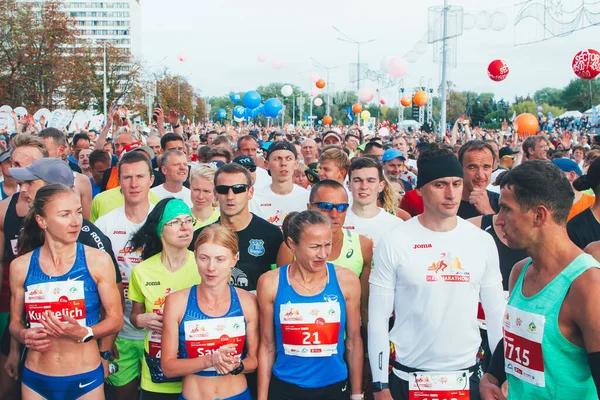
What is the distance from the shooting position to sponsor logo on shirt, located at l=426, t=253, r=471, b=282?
335 cm

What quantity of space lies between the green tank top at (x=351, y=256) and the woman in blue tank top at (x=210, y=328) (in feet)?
2.60

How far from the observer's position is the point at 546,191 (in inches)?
98.1

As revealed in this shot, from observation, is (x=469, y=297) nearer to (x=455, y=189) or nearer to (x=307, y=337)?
(x=455, y=189)

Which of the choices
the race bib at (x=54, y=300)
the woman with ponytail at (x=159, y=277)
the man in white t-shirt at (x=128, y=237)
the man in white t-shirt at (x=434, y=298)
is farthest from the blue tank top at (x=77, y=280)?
the man in white t-shirt at (x=434, y=298)

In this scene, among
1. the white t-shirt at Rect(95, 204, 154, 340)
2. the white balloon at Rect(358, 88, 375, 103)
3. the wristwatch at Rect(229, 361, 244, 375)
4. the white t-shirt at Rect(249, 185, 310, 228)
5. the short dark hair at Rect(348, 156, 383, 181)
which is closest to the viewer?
the wristwatch at Rect(229, 361, 244, 375)

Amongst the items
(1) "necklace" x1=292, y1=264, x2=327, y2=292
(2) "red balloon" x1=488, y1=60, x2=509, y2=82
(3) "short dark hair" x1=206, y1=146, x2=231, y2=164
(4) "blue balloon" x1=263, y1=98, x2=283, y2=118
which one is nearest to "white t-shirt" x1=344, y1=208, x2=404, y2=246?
(1) "necklace" x1=292, y1=264, x2=327, y2=292

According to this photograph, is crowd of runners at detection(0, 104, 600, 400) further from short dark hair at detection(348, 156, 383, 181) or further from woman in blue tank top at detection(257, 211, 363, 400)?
short dark hair at detection(348, 156, 383, 181)

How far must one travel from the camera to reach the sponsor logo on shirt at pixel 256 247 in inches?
170

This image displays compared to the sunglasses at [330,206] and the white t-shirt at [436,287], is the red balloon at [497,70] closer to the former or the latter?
the sunglasses at [330,206]

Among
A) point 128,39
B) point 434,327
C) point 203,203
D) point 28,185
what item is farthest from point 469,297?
point 128,39

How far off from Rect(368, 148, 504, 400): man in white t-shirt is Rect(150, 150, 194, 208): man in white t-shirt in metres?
3.17

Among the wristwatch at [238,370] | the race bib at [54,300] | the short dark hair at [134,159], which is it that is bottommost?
the wristwatch at [238,370]

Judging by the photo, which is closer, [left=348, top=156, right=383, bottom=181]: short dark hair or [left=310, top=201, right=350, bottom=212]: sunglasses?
[left=310, top=201, right=350, bottom=212]: sunglasses

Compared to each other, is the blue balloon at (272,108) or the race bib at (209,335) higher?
the blue balloon at (272,108)
